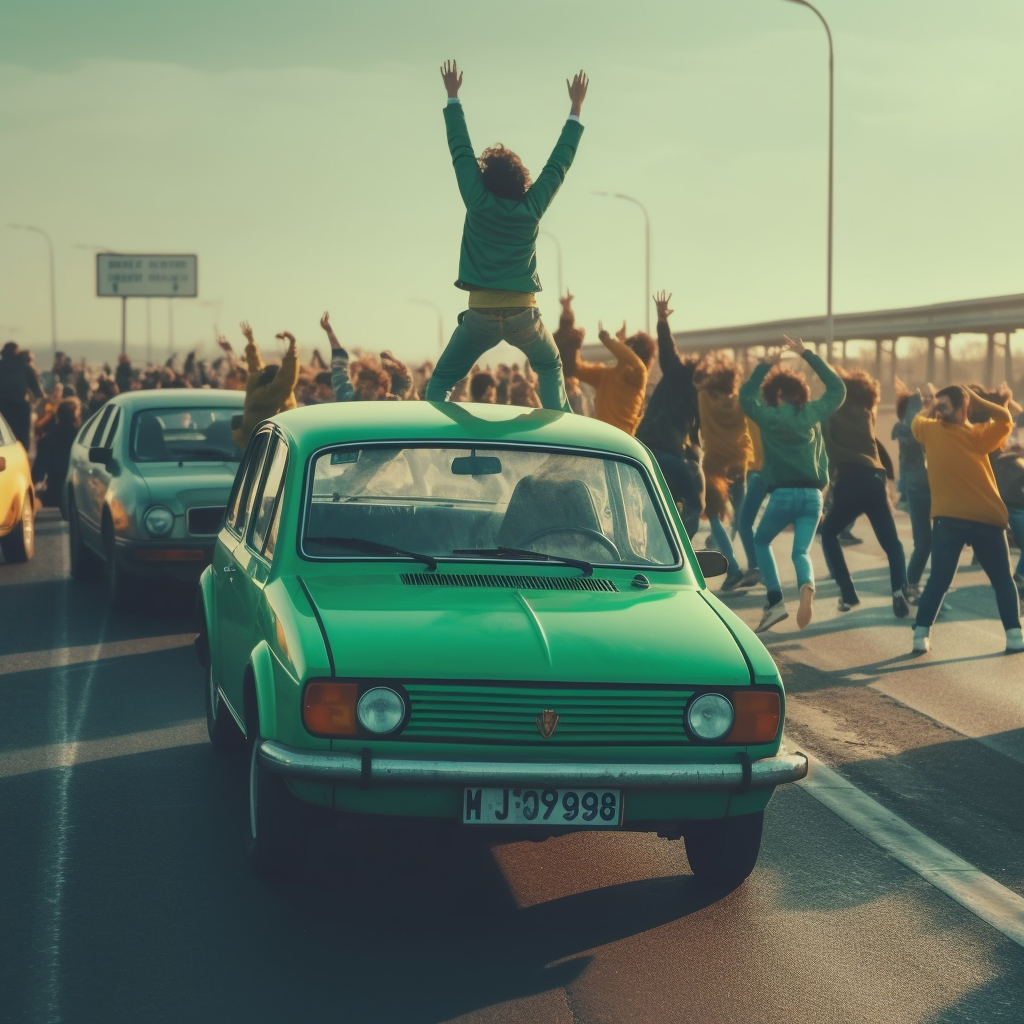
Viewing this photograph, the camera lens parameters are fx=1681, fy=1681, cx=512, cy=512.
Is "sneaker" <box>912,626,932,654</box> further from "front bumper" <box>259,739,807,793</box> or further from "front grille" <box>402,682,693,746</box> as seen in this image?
"front grille" <box>402,682,693,746</box>

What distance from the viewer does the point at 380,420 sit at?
21.1 ft

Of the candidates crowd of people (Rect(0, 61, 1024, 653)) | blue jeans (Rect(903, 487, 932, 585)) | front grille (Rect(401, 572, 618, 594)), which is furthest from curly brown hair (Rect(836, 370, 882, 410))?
front grille (Rect(401, 572, 618, 594))

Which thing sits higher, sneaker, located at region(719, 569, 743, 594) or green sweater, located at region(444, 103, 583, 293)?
green sweater, located at region(444, 103, 583, 293)

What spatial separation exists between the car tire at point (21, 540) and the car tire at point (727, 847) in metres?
11.3

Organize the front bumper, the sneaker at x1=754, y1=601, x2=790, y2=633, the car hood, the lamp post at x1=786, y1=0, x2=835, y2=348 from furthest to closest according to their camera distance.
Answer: the lamp post at x1=786, y1=0, x2=835, y2=348 < the sneaker at x1=754, y1=601, x2=790, y2=633 < the car hood < the front bumper

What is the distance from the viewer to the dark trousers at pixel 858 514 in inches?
498

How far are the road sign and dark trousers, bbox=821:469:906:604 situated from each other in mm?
60447

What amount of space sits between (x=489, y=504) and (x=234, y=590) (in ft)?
3.58

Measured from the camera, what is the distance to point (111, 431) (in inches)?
540

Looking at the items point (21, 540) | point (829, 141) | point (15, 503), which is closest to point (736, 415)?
point (15, 503)

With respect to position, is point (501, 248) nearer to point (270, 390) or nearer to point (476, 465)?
point (476, 465)

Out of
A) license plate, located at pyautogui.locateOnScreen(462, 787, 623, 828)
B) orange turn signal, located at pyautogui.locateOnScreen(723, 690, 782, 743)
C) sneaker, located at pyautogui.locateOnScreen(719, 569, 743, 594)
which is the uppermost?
orange turn signal, located at pyautogui.locateOnScreen(723, 690, 782, 743)

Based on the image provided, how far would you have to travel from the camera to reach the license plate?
4938mm

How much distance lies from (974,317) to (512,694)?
2564 inches
